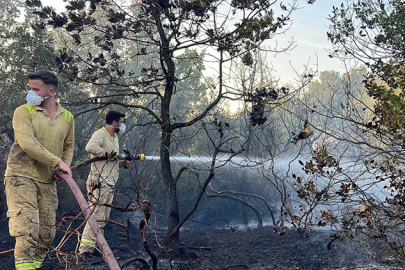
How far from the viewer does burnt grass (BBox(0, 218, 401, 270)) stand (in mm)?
5500

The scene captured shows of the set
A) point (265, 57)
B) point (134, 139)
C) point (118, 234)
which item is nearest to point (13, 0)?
point (134, 139)

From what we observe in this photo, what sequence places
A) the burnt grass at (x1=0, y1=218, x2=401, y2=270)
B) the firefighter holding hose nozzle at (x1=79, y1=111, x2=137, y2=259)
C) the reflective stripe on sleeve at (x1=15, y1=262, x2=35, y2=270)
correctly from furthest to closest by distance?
1. the firefighter holding hose nozzle at (x1=79, y1=111, x2=137, y2=259)
2. the burnt grass at (x1=0, y1=218, x2=401, y2=270)
3. the reflective stripe on sleeve at (x1=15, y1=262, x2=35, y2=270)

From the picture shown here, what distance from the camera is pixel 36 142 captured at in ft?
12.5

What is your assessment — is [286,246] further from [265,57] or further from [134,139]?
[134,139]

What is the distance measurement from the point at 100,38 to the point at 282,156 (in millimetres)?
10738

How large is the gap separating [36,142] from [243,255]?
379 centimetres

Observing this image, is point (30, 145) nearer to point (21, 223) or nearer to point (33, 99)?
point (33, 99)

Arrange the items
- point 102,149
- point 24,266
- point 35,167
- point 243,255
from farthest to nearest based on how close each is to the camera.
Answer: point 243,255 < point 102,149 < point 35,167 < point 24,266

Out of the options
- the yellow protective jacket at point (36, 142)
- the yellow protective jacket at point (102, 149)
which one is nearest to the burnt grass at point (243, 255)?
the yellow protective jacket at point (102, 149)

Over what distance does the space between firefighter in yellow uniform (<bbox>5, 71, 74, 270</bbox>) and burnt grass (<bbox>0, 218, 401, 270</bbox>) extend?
3.76 ft

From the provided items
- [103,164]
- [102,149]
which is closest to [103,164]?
[103,164]

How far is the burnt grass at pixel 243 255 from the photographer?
5500mm

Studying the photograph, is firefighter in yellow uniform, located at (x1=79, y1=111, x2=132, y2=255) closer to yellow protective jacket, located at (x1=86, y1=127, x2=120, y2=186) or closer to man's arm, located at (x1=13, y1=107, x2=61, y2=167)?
yellow protective jacket, located at (x1=86, y1=127, x2=120, y2=186)

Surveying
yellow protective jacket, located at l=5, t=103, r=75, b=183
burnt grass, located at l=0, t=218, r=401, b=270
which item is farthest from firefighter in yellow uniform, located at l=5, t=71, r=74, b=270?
burnt grass, located at l=0, t=218, r=401, b=270
